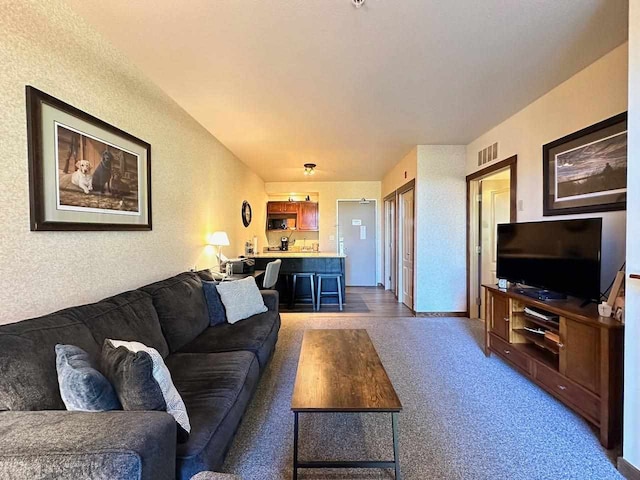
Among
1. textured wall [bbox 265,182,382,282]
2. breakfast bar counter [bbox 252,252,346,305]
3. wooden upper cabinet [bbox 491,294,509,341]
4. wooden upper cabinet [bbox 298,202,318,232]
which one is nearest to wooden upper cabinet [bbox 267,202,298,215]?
wooden upper cabinet [bbox 298,202,318,232]

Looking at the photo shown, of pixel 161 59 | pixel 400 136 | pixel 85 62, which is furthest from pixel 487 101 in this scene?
pixel 85 62

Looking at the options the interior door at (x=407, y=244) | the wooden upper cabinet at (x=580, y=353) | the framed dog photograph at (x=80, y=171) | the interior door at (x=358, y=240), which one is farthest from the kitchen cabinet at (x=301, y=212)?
the wooden upper cabinet at (x=580, y=353)

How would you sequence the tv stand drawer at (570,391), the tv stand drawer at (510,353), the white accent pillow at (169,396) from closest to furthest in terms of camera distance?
the white accent pillow at (169,396), the tv stand drawer at (570,391), the tv stand drawer at (510,353)

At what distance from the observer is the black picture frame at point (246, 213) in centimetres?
569

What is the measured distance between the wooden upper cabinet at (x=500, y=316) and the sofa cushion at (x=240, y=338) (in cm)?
217

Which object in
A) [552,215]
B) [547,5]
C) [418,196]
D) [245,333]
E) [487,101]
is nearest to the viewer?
[547,5]

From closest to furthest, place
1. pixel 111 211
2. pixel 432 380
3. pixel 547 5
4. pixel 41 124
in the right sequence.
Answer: pixel 41 124
pixel 547 5
pixel 111 211
pixel 432 380

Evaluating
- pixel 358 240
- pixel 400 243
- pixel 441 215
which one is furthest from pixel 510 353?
pixel 358 240

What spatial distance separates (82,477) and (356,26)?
2.45 m

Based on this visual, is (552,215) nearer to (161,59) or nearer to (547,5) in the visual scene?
(547,5)

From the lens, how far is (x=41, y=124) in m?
1.67

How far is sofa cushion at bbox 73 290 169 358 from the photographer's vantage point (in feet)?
5.57

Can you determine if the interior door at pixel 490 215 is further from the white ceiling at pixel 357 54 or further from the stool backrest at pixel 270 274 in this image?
the stool backrest at pixel 270 274

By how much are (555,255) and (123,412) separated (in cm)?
301
